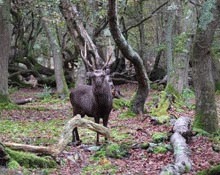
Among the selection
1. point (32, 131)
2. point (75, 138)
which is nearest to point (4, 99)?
point (32, 131)

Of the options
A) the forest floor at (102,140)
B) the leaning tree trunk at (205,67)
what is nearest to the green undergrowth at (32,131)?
the forest floor at (102,140)

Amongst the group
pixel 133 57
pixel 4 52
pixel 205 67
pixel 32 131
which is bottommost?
pixel 32 131

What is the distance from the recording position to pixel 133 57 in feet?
41.7

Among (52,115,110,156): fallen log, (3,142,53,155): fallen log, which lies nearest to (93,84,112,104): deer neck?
(52,115,110,156): fallen log

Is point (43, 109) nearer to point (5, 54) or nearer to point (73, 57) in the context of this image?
point (5, 54)

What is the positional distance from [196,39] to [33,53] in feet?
64.1

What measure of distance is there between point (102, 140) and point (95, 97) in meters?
0.97

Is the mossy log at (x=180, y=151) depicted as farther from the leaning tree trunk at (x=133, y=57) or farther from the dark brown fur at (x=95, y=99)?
the leaning tree trunk at (x=133, y=57)

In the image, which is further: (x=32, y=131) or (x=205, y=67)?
(x=32, y=131)

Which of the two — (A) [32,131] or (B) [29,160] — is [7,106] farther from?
(B) [29,160]

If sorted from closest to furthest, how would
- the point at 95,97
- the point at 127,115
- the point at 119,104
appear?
the point at 95,97 < the point at 127,115 < the point at 119,104

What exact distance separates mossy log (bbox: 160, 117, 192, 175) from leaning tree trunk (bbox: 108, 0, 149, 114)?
9.10ft

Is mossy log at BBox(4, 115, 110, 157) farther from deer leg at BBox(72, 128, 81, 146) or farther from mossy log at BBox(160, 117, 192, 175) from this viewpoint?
mossy log at BBox(160, 117, 192, 175)

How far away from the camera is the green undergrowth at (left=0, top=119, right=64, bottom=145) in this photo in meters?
9.88
